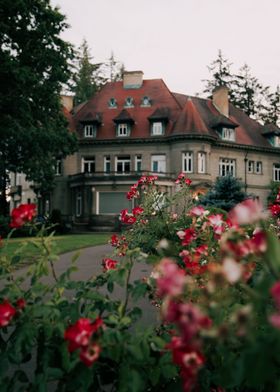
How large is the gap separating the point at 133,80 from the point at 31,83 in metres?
23.7

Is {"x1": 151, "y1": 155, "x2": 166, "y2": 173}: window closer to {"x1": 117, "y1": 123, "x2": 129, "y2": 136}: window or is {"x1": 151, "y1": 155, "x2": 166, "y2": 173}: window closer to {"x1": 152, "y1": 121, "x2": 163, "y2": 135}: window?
{"x1": 152, "y1": 121, "x2": 163, "y2": 135}: window

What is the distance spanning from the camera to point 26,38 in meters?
26.6

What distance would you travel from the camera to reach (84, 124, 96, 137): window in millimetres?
44500

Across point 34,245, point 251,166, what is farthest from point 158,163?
point 34,245

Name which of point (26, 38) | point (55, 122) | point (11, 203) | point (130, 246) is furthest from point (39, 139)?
point (11, 203)

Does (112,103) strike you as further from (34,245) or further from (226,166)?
(34,245)

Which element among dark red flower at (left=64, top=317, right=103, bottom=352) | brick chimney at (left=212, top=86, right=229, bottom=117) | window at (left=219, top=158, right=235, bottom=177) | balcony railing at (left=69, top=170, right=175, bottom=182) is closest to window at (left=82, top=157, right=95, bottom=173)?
balcony railing at (left=69, top=170, right=175, bottom=182)

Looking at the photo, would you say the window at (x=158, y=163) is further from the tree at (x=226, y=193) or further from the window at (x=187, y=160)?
the tree at (x=226, y=193)

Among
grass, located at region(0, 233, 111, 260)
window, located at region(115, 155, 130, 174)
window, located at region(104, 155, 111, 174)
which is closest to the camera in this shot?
grass, located at region(0, 233, 111, 260)

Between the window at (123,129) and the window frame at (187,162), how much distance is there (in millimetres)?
6157

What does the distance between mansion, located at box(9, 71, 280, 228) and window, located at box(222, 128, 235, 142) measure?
0.33 feet

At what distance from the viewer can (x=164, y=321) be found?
2631mm

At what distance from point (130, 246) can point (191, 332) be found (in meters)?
5.31

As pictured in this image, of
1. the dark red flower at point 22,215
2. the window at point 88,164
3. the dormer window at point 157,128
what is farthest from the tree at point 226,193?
the window at point 88,164
